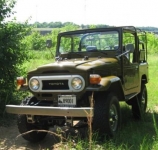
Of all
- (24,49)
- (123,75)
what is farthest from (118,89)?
(24,49)

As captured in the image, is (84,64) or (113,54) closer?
(84,64)

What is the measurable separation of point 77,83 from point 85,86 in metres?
0.13

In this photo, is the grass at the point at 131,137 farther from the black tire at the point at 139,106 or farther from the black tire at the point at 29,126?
the black tire at the point at 29,126

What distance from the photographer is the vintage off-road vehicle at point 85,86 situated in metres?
4.52

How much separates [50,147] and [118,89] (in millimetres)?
1494

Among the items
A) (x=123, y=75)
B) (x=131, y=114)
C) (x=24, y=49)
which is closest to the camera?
(x=123, y=75)

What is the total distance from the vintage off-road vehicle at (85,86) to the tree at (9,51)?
5.66ft

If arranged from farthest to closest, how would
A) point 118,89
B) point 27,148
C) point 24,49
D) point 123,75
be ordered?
1. point 24,49
2. point 123,75
3. point 118,89
4. point 27,148

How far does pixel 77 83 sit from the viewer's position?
183 inches

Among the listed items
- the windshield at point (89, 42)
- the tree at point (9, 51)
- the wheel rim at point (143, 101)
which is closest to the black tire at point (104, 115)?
the windshield at point (89, 42)

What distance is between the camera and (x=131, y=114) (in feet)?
22.9

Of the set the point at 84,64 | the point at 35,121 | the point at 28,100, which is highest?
the point at 84,64

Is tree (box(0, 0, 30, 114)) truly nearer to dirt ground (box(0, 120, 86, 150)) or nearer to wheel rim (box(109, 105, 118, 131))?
dirt ground (box(0, 120, 86, 150))

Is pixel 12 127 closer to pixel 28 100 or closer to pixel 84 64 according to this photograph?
pixel 28 100
